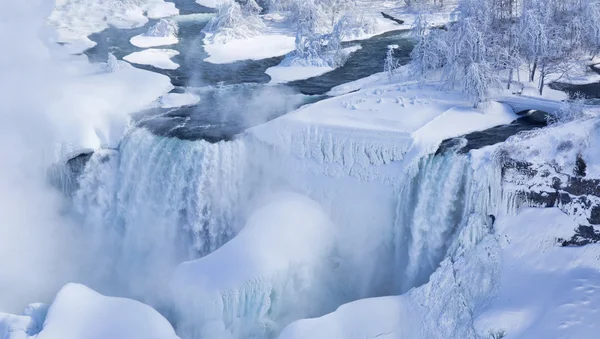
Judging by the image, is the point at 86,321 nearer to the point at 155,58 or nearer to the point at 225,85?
the point at 225,85

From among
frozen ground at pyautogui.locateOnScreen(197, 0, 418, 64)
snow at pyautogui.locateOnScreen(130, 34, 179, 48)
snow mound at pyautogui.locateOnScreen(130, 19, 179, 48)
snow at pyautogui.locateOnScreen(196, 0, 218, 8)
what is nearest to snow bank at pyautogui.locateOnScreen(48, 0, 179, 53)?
snow at pyautogui.locateOnScreen(196, 0, 218, 8)

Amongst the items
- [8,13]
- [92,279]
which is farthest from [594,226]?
[8,13]

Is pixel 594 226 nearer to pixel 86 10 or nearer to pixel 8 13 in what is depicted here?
pixel 8 13

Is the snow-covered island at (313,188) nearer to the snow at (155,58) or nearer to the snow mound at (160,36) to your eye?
the snow at (155,58)

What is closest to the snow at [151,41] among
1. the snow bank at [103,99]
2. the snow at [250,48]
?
the snow at [250,48]

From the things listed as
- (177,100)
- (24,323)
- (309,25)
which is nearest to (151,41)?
(309,25)
